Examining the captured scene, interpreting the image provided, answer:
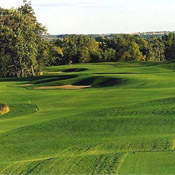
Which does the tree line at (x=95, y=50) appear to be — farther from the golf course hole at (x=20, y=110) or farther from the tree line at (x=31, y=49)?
the golf course hole at (x=20, y=110)

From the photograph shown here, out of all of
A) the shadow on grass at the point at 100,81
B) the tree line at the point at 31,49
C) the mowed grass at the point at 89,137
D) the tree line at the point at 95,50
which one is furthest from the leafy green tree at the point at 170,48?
the mowed grass at the point at 89,137

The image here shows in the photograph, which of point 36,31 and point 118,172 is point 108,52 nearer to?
point 36,31

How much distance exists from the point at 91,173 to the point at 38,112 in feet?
47.7

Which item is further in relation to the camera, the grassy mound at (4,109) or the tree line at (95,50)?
the tree line at (95,50)

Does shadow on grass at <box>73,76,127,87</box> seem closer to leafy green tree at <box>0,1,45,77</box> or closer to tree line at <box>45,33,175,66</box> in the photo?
leafy green tree at <box>0,1,45,77</box>

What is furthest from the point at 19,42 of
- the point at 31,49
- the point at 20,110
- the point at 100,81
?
the point at 20,110

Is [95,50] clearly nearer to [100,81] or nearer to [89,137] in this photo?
[100,81]

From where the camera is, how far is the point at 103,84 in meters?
43.6

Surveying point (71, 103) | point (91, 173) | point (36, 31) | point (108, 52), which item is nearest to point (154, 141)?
point (91, 173)

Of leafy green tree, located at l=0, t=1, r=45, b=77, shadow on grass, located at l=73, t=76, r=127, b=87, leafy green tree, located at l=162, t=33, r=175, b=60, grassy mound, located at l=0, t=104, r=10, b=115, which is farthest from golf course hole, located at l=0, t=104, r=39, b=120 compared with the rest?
leafy green tree, located at l=162, t=33, r=175, b=60

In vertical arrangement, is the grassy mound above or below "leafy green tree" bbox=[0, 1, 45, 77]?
below

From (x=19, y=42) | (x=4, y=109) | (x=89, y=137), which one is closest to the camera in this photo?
→ (x=89, y=137)

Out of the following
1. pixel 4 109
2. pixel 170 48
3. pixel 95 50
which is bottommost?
pixel 4 109

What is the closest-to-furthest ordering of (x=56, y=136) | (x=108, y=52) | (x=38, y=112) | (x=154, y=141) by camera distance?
(x=154, y=141)
(x=56, y=136)
(x=38, y=112)
(x=108, y=52)
